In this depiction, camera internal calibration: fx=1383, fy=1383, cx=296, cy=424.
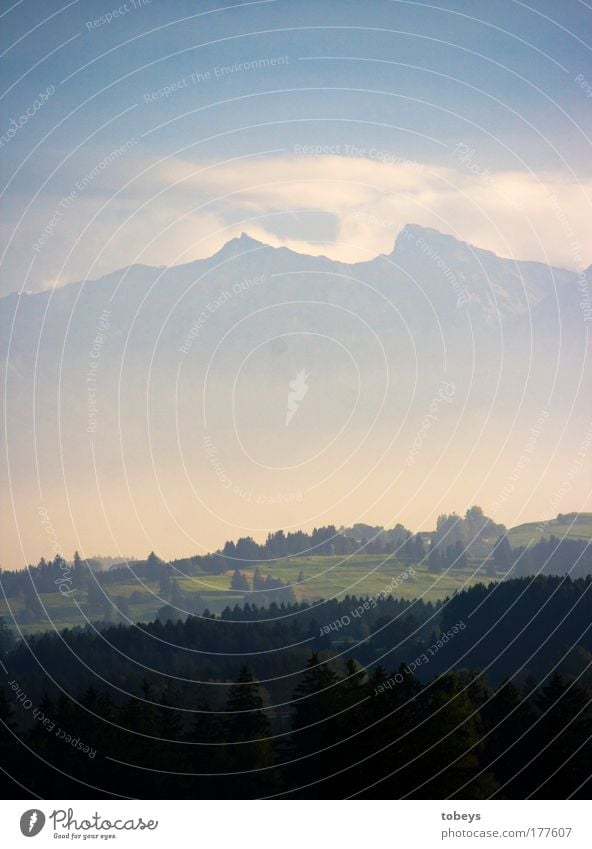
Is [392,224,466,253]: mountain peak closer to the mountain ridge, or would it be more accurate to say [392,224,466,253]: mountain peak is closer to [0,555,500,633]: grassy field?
the mountain ridge

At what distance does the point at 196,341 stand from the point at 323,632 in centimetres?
3307

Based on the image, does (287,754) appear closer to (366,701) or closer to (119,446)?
(366,701)

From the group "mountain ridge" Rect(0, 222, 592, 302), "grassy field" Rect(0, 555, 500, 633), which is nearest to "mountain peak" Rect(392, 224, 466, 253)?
"mountain ridge" Rect(0, 222, 592, 302)

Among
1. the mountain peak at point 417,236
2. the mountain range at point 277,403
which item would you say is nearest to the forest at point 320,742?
the mountain range at point 277,403

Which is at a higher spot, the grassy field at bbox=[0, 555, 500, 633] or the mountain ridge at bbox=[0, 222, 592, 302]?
the mountain ridge at bbox=[0, 222, 592, 302]

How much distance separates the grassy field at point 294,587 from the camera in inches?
4550

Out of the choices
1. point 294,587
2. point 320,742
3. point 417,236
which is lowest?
point 320,742

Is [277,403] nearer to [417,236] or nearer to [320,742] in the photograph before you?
[417,236]

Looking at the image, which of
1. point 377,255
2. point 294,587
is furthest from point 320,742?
point 294,587

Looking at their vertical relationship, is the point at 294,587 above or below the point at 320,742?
above

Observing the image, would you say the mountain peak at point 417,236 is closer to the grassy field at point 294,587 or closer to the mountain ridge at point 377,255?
the mountain ridge at point 377,255

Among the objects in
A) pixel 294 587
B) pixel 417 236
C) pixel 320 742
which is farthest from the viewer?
pixel 294 587

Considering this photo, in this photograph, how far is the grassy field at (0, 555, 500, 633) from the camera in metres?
116

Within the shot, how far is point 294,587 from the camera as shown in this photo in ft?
485
